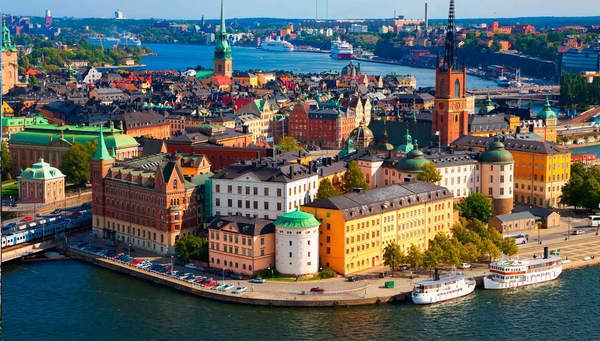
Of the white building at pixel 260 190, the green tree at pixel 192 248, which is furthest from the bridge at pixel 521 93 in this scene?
the green tree at pixel 192 248

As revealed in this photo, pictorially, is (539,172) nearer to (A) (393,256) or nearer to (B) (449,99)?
(B) (449,99)

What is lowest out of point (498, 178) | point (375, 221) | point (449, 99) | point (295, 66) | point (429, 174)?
point (375, 221)

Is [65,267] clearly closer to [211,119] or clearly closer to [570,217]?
[570,217]

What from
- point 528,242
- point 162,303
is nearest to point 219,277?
point 162,303

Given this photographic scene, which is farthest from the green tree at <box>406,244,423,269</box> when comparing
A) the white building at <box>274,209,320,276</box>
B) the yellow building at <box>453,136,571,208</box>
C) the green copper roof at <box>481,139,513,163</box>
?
the yellow building at <box>453,136,571,208</box>

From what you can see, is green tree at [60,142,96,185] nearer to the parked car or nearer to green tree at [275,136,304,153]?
green tree at [275,136,304,153]

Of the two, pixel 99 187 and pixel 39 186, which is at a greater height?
pixel 99 187

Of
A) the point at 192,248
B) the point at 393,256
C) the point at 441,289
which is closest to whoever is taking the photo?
the point at 441,289

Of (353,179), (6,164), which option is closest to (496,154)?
(353,179)
